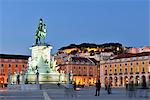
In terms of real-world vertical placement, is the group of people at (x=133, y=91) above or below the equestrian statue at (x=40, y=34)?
below

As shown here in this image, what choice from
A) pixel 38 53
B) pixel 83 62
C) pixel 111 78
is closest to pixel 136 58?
pixel 111 78

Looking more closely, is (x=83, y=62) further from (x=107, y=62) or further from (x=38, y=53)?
(x=38, y=53)

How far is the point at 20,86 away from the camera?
50750 mm

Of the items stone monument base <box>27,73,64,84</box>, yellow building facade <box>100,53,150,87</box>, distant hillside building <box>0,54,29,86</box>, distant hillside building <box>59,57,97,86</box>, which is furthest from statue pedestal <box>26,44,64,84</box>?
distant hillside building <box>0,54,29,86</box>

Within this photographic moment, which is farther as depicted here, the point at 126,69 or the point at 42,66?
the point at 126,69

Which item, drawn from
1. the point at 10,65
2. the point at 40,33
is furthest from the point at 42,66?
the point at 10,65

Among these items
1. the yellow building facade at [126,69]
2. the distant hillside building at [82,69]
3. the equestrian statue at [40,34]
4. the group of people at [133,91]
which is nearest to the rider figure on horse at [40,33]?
the equestrian statue at [40,34]

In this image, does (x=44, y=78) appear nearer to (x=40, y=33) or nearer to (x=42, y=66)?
(x=42, y=66)

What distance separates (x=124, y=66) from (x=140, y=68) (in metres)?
5.63

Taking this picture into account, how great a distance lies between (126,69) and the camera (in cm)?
10006

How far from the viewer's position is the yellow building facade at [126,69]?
94750mm

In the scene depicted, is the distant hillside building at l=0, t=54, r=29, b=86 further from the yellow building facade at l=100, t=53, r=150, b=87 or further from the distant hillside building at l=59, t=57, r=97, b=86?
the yellow building facade at l=100, t=53, r=150, b=87

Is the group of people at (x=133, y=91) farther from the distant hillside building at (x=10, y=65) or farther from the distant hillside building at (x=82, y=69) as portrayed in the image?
the distant hillside building at (x=10, y=65)

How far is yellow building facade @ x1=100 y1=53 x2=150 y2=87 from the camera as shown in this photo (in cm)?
9475
